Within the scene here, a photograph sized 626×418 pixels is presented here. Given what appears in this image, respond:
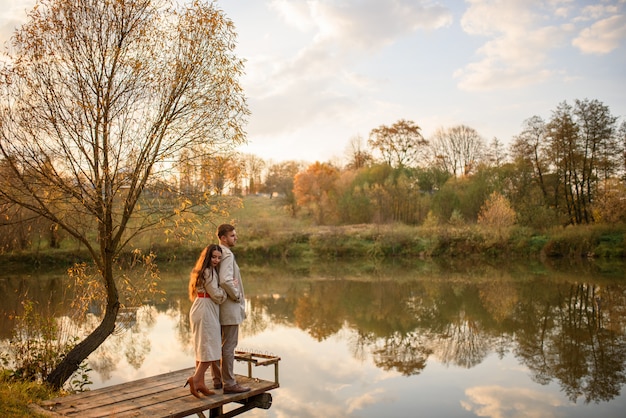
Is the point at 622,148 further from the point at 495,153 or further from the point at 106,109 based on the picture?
the point at 106,109

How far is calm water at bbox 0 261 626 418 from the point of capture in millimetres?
8445

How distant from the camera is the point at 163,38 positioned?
7.86 metres

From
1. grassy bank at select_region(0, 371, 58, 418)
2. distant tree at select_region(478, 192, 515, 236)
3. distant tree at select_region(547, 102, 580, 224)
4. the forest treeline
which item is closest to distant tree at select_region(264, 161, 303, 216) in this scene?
the forest treeline

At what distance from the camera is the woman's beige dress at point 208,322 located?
5.66 metres

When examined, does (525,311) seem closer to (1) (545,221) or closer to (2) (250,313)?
(2) (250,313)

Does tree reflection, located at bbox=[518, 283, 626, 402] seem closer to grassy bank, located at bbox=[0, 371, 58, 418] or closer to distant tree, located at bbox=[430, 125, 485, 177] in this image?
grassy bank, located at bbox=[0, 371, 58, 418]

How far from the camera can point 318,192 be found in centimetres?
4859

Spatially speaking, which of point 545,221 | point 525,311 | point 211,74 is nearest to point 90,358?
point 211,74

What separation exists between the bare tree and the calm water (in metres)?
3.51

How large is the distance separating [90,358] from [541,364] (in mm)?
8949

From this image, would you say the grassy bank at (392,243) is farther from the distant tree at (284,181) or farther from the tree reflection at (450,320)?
the distant tree at (284,181)

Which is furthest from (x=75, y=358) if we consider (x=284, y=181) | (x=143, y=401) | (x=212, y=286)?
(x=284, y=181)

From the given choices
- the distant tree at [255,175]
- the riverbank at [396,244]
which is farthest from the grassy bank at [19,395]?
the distant tree at [255,175]

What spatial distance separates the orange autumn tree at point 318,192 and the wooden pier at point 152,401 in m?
36.3
